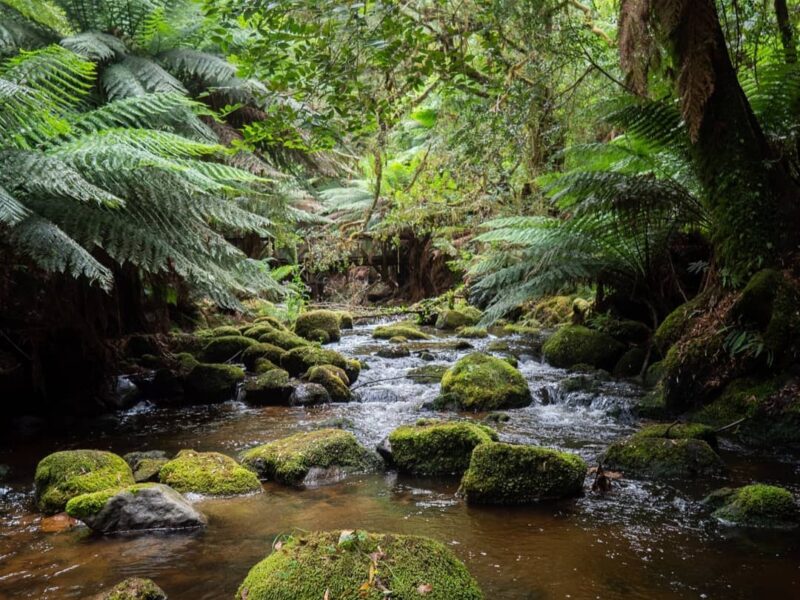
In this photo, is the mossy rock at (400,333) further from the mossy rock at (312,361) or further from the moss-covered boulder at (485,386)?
the moss-covered boulder at (485,386)

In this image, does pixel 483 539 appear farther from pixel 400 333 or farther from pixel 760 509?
pixel 400 333

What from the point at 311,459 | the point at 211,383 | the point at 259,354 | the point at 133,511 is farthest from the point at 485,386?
the point at 133,511

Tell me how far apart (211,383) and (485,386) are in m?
2.80

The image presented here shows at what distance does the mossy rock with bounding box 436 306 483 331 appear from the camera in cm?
1143

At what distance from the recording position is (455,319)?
11484mm

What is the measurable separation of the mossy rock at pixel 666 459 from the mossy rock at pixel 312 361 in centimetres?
374

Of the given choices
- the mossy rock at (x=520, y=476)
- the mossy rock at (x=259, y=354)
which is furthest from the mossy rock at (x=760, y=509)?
the mossy rock at (x=259, y=354)

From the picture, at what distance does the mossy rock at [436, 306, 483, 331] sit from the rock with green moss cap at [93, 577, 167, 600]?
932 cm

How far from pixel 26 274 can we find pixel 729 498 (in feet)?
16.3

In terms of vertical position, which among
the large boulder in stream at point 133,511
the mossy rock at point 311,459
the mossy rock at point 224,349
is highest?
the mossy rock at point 224,349

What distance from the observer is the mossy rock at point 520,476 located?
10.5 feet

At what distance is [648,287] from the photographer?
6453 millimetres

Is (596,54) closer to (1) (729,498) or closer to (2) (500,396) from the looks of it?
(2) (500,396)

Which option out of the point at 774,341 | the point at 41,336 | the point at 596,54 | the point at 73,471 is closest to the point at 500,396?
the point at 774,341
